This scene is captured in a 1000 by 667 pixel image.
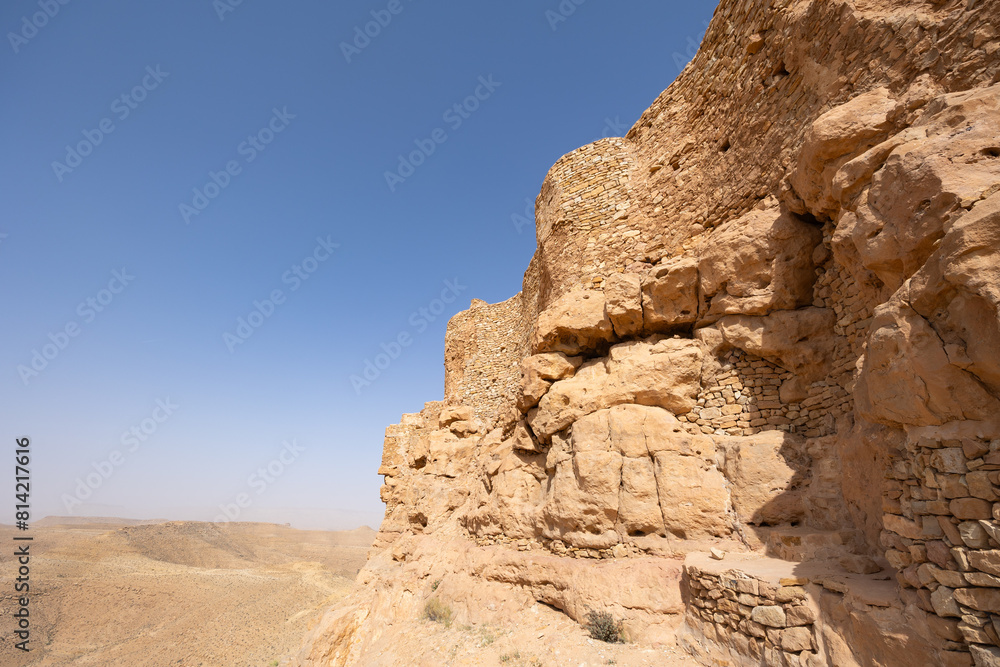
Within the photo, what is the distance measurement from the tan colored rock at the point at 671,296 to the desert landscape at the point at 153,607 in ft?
37.8

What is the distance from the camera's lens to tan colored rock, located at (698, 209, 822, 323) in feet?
19.9

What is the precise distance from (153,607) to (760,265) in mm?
30910

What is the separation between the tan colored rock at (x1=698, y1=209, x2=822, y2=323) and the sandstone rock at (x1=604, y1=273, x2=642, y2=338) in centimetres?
119

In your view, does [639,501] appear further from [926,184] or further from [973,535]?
[926,184]

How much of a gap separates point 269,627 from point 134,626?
6349 mm

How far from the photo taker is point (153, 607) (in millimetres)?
22266

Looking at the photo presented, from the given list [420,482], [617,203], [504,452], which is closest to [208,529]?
[420,482]

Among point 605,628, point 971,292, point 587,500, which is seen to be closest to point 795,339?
point 971,292

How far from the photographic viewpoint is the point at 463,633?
7.10 meters

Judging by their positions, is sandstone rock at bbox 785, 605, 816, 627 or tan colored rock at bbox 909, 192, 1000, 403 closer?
tan colored rock at bbox 909, 192, 1000, 403

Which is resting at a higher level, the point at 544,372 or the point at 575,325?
the point at 575,325

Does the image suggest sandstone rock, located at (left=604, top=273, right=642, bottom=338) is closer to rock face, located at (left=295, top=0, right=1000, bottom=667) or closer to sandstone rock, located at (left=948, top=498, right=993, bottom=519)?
rock face, located at (left=295, top=0, right=1000, bottom=667)

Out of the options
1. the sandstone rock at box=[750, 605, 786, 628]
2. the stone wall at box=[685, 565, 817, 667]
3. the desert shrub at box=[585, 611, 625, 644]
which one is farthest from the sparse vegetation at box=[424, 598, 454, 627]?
the sandstone rock at box=[750, 605, 786, 628]

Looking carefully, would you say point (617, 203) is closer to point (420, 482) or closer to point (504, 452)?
point (504, 452)
